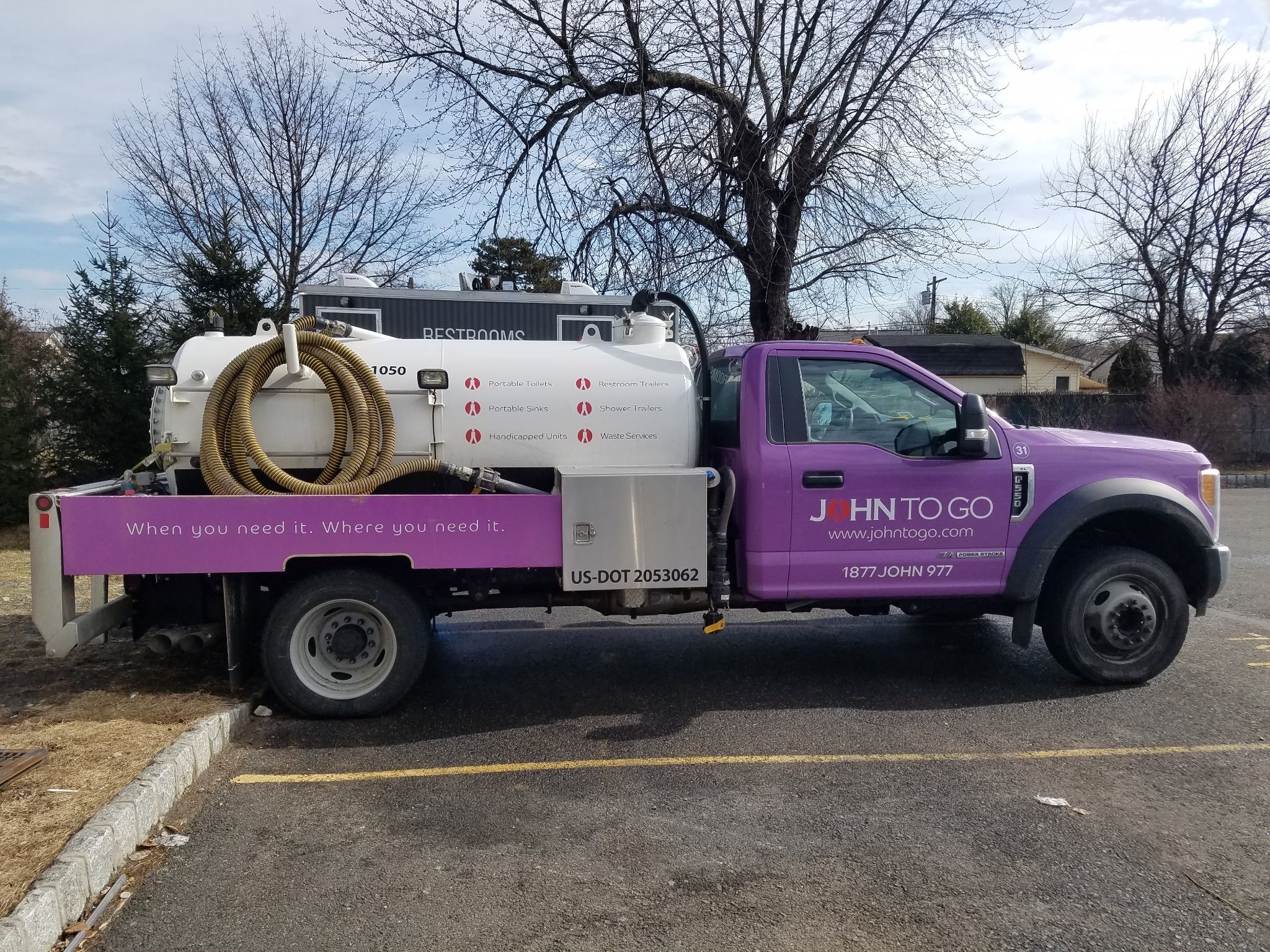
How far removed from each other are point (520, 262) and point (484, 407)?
1346cm

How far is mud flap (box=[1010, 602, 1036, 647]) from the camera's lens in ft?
19.4

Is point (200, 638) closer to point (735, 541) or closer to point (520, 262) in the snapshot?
point (735, 541)

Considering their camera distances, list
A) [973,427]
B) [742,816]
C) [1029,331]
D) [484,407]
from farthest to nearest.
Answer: [1029,331] → [484,407] → [973,427] → [742,816]

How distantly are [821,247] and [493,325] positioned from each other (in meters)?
5.69

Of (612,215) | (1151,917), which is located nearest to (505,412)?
(1151,917)

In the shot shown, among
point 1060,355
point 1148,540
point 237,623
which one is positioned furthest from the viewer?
point 1060,355

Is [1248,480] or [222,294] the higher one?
[222,294]

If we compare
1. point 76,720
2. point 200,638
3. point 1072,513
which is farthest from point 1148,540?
point 76,720

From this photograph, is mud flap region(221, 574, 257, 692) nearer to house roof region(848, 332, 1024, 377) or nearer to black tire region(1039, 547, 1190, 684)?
black tire region(1039, 547, 1190, 684)

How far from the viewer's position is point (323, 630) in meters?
5.45

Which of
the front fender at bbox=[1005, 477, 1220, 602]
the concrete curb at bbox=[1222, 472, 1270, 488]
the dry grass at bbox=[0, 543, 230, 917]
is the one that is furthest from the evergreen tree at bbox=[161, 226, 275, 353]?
the concrete curb at bbox=[1222, 472, 1270, 488]

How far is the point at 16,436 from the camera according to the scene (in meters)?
13.0

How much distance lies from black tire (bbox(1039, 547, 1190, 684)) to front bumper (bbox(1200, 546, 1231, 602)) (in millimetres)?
204

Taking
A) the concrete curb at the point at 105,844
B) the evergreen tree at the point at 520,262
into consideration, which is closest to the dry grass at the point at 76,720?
the concrete curb at the point at 105,844
